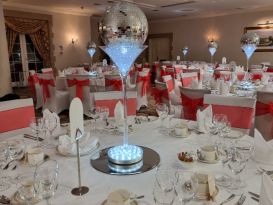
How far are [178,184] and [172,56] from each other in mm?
12702

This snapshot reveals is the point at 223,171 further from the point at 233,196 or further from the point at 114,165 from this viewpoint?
the point at 114,165

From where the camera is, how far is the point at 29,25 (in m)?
9.41

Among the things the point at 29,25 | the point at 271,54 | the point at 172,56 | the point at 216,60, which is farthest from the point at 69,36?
the point at 271,54

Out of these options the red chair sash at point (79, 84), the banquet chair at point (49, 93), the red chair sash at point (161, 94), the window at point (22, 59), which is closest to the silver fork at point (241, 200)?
the red chair sash at point (161, 94)

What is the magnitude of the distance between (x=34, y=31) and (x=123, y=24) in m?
9.07

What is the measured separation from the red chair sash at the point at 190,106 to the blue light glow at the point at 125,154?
1.59 metres

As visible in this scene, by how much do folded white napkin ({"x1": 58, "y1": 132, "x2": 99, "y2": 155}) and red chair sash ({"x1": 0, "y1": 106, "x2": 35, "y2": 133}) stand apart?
2.72 feet

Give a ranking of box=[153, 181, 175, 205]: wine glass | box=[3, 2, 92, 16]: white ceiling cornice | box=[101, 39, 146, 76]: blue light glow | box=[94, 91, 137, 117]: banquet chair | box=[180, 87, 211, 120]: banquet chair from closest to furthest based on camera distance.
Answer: box=[153, 181, 175, 205]: wine glass → box=[101, 39, 146, 76]: blue light glow → box=[94, 91, 137, 117]: banquet chair → box=[180, 87, 211, 120]: banquet chair → box=[3, 2, 92, 16]: white ceiling cornice

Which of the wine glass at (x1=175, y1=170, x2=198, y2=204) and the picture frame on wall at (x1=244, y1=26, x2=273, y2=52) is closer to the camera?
the wine glass at (x1=175, y1=170, x2=198, y2=204)

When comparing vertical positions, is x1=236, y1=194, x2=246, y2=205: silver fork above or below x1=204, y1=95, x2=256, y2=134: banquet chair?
below

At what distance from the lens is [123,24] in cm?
159

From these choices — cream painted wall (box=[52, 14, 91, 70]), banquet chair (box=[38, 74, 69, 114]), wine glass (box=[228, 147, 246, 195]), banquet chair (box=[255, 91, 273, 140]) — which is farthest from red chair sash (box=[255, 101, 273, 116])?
cream painted wall (box=[52, 14, 91, 70])

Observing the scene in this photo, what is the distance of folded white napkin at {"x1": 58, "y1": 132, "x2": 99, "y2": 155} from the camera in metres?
1.60

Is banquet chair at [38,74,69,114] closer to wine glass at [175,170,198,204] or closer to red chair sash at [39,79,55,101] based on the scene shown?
red chair sash at [39,79,55,101]
